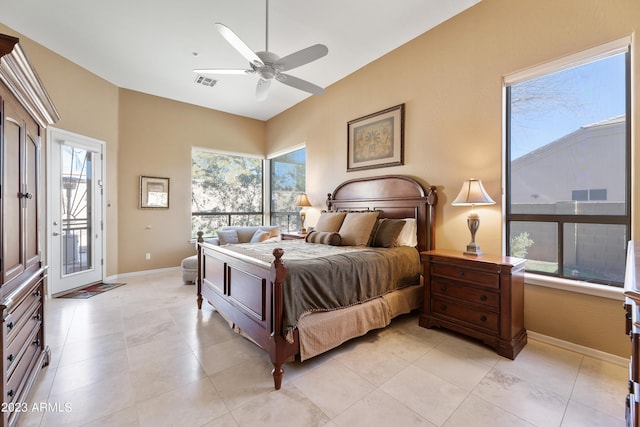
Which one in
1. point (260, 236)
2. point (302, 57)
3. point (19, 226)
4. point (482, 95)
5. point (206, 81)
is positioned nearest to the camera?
point (19, 226)

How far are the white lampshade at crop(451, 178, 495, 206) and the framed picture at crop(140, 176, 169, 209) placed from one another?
511 centimetres

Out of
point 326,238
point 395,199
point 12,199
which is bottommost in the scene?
point 326,238

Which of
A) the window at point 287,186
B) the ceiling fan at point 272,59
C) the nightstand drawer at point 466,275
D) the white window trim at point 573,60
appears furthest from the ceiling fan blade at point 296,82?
the window at point 287,186

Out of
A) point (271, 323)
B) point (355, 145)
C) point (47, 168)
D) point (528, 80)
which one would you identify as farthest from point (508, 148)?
point (47, 168)

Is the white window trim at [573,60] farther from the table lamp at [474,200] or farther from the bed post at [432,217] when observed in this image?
the bed post at [432,217]

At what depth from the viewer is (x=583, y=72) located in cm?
237

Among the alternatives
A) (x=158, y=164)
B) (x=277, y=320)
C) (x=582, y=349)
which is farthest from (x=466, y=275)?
(x=158, y=164)

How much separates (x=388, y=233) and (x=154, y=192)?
4.49 metres

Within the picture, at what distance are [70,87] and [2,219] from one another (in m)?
3.80

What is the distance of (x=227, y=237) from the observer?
4848 mm

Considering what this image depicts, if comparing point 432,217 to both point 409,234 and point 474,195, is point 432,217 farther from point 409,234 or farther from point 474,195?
point 474,195

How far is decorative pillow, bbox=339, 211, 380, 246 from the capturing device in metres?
3.22

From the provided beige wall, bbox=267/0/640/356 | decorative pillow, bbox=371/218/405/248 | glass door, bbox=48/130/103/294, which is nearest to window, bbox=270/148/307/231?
beige wall, bbox=267/0/640/356

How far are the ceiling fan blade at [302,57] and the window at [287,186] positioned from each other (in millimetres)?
2955
